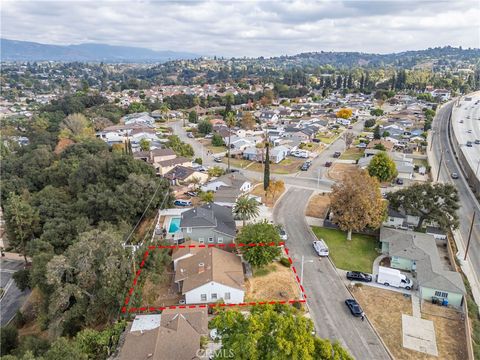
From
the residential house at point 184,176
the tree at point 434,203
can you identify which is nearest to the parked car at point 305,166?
the residential house at point 184,176

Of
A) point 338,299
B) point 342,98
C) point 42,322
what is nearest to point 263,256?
point 338,299

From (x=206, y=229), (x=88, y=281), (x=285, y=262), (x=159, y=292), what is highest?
(x=88, y=281)

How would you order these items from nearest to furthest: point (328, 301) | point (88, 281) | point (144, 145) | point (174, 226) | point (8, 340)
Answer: point (88, 281), point (8, 340), point (328, 301), point (174, 226), point (144, 145)

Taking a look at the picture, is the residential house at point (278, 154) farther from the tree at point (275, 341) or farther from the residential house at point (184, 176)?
the tree at point (275, 341)

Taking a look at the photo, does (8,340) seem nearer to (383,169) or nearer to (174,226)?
(174,226)

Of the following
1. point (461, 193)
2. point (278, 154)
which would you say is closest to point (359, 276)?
point (461, 193)

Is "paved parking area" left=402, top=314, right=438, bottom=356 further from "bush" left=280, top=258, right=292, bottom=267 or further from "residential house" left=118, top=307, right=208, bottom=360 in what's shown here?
"residential house" left=118, top=307, right=208, bottom=360

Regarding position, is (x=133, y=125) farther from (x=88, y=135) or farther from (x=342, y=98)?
(x=342, y=98)
